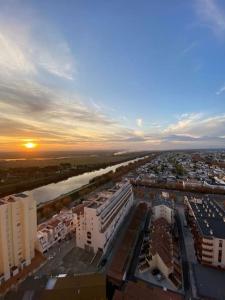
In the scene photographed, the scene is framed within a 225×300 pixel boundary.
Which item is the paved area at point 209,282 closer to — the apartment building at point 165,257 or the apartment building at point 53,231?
the apartment building at point 165,257

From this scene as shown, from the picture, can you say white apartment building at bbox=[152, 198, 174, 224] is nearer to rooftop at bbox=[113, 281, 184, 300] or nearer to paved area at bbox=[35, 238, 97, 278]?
paved area at bbox=[35, 238, 97, 278]

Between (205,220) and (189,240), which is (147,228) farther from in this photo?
(205,220)

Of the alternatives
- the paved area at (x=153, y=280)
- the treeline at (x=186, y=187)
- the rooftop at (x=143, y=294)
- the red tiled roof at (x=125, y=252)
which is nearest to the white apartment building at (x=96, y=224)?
the red tiled roof at (x=125, y=252)

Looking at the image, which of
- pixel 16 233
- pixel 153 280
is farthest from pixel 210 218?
pixel 16 233

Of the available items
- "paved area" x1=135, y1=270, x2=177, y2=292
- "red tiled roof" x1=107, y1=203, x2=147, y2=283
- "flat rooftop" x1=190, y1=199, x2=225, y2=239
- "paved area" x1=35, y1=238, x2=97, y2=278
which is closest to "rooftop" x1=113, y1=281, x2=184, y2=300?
"paved area" x1=135, y1=270, x2=177, y2=292

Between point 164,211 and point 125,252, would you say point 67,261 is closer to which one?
point 125,252

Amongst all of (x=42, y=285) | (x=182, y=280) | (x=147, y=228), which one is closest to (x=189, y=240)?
(x=147, y=228)
